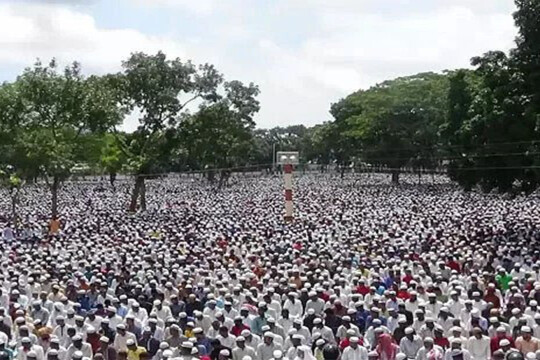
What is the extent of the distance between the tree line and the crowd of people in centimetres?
211

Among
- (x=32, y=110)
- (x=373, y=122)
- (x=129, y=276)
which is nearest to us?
(x=129, y=276)

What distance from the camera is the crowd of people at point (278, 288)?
9.37 metres

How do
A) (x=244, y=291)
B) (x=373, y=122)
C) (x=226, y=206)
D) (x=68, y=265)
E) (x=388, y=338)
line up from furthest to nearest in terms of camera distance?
(x=373, y=122) < (x=226, y=206) < (x=68, y=265) < (x=244, y=291) < (x=388, y=338)

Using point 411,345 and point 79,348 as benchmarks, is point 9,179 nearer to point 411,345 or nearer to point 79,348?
point 79,348

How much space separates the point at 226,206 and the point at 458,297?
19731mm

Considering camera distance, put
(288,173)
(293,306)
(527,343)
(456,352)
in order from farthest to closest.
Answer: (288,173) < (293,306) < (527,343) < (456,352)

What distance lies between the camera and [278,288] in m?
12.9

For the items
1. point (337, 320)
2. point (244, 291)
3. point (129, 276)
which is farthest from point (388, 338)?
point (129, 276)

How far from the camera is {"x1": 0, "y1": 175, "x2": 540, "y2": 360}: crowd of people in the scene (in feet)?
30.8

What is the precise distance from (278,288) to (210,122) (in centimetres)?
1902

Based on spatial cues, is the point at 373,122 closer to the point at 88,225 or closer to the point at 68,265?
the point at 88,225

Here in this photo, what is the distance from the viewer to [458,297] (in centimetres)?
1188

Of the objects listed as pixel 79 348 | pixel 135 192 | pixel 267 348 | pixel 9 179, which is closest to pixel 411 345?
pixel 267 348

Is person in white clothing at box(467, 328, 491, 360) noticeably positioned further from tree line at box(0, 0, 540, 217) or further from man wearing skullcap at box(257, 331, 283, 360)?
tree line at box(0, 0, 540, 217)
